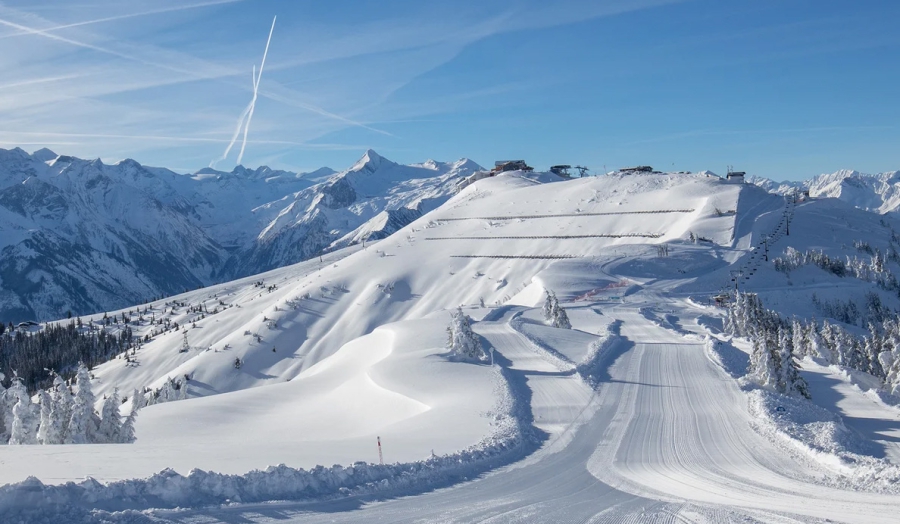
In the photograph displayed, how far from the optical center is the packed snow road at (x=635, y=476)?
43.5ft

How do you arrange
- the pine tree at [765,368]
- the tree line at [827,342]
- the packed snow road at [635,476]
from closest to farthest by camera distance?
the packed snow road at [635,476] < the pine tree at [765,368] < the tree line at [827,342]

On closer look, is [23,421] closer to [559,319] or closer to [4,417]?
[4,417]

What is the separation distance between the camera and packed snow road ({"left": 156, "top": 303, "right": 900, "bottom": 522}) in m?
13.3

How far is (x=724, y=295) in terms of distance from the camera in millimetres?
78312

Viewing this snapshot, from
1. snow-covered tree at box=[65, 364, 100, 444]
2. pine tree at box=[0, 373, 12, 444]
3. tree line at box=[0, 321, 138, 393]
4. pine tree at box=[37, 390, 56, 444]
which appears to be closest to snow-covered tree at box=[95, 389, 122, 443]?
snow-covered tree at box=[65, 364, 100, 444]

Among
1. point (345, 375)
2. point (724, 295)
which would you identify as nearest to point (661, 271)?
point (724, 295)

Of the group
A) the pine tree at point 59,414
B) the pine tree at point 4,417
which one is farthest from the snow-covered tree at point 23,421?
the pine tree at point 4,417

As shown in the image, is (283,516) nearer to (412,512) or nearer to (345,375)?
(412,512)

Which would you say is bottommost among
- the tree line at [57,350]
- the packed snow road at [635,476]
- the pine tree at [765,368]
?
the packed snow road at [635,476]

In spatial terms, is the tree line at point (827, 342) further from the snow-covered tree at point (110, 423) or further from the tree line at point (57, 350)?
the tree line at point (57, 350)

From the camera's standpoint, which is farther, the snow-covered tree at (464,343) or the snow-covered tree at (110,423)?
the snow-covered tree at (464,343)

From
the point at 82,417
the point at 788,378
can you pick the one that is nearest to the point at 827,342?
the point at 788,378

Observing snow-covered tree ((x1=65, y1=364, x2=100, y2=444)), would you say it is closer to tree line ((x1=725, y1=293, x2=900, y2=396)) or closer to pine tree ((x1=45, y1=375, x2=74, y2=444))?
pine tree ((x1=45, y1=375, x2=74, y2=444))

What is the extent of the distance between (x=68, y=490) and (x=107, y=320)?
8135 inches
